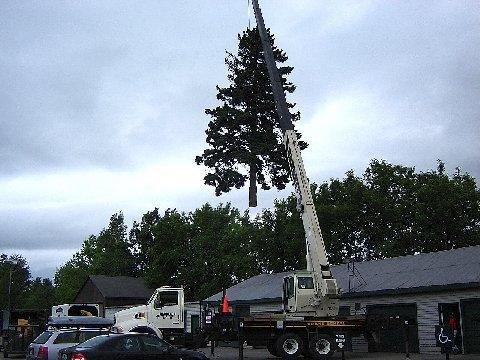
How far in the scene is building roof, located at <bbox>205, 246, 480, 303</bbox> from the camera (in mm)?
25562

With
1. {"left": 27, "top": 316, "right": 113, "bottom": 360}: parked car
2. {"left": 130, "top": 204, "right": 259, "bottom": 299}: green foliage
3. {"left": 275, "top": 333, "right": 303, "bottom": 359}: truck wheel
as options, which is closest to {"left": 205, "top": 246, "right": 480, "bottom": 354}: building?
{"left": 275, "top": 333, "right": 303, "bottom": 359}: truck wheel

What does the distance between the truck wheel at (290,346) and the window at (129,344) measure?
28.1ft

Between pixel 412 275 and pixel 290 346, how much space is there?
860cm

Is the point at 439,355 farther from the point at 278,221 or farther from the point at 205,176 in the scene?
the point at 278,221

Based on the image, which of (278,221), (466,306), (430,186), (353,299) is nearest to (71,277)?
→ (278,221)

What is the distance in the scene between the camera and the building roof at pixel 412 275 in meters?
25.6

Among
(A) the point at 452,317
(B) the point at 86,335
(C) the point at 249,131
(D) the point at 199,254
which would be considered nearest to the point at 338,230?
(D) the point at 199,254

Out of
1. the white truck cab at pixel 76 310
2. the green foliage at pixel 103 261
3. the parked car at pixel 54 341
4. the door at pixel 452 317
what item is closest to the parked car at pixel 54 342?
the parked car at pixel 54 341

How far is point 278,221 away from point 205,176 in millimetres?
25835

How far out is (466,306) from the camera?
81.4 ft

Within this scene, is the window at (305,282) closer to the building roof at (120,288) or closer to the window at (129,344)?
the window at (129,344)

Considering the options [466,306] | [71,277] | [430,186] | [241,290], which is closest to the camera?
[466,306]

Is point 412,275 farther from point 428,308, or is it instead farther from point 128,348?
point 128,348

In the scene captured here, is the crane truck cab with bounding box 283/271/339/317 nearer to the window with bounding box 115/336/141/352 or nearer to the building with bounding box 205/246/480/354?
the building with bounding box 205/246/480/354
